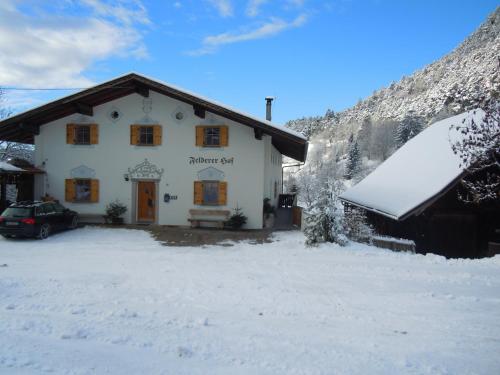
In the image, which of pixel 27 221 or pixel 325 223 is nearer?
pixel 325 223

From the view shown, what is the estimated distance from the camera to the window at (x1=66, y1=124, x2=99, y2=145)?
16.7 m

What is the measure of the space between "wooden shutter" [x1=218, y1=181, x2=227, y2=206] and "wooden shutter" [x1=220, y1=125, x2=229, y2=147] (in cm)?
170

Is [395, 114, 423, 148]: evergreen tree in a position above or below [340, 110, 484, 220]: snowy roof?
above

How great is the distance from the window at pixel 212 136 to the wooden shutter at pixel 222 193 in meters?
1.70

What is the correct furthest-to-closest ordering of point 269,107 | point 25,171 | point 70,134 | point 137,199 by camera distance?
point 269,107 < point 70,134 < point 137,199 < point 25,171

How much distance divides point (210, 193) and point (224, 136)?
8.43 feet

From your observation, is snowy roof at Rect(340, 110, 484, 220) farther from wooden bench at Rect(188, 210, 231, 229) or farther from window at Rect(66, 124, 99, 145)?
window at Rect(66, 124, 99, 145)

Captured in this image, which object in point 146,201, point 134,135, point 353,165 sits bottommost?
point 146,201

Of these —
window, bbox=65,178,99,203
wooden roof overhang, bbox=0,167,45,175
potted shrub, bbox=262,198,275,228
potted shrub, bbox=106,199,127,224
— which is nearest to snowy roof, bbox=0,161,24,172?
wooden roof overhang, bbox=0,167,45,175

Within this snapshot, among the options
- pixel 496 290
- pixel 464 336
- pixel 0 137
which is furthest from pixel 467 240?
pixel 0 137

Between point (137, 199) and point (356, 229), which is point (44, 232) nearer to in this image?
point (137, 199)

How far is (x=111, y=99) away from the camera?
1669cm

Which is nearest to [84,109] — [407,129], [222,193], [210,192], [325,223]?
[210,192]

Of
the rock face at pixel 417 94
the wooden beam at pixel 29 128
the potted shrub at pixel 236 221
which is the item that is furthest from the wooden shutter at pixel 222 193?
the rock face at pixel 417 94
